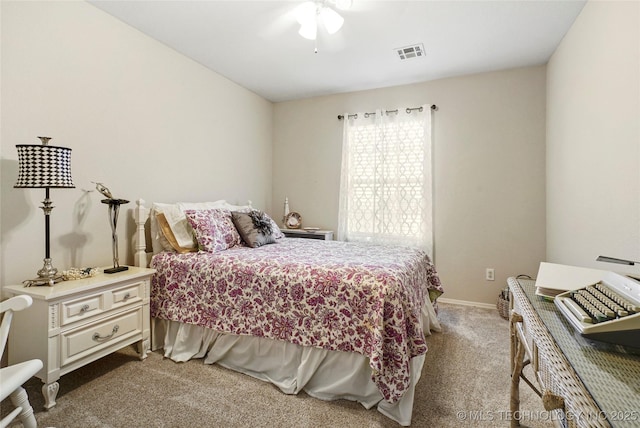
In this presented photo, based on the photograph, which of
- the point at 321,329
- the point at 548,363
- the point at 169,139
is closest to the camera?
the point at 548,363

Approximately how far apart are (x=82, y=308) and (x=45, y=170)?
0.82 meters

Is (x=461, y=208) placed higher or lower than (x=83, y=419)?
higher

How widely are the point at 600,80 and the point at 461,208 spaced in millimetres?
1701

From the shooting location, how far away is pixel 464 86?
340cm

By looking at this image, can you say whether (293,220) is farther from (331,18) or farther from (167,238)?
(331,18)

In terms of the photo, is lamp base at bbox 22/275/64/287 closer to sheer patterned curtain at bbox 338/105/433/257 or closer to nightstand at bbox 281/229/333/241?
nightstand at bbox 281/229/333/241

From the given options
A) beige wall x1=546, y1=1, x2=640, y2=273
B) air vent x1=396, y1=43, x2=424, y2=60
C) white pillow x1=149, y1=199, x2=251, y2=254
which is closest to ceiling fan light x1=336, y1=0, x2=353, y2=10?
air vent x1=396, y1=43, x2=424, y2=60

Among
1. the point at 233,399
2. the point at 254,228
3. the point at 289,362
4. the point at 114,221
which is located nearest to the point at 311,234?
the point at 254,228

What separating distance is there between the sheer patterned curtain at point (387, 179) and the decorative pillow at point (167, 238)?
6.69 ft

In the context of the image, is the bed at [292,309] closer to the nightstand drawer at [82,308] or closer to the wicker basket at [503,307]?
the nightstand drawer at [82,308]

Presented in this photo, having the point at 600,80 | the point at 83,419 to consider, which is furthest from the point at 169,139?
the point at 600,80

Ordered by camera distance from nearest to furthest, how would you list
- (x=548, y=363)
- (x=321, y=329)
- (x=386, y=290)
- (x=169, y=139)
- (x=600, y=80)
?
(x=548, y=363), (x=386, y=290), (x=321, y=329), (x=600, y=80), (x=169, y=139)

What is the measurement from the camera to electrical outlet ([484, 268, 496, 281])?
331 centimetres

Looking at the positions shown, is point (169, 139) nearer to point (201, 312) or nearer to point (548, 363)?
point (201, 312)
